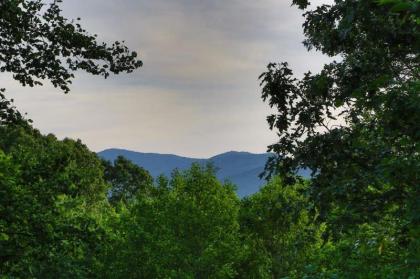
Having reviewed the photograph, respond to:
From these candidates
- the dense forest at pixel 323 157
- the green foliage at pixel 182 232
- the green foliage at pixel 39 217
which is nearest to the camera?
the dense forest at pixel 323 157

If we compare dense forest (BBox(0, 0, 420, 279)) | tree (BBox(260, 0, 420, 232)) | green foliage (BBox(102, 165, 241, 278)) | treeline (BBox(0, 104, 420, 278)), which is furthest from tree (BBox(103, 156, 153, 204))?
tree (BBox(260, 0, 420, 232))

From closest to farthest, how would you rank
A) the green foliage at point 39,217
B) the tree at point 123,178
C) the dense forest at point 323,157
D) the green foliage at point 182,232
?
the dense forest at point 323,157, the green foliage at point 39,217, the green foliage at point 182,232, the tree at point 123,178

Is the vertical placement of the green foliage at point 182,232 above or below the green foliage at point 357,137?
below

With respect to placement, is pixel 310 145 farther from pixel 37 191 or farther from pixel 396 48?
pixel 37 191

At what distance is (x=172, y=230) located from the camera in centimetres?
3647

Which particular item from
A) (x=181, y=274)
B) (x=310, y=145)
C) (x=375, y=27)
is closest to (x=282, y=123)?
(x=310, y=145)

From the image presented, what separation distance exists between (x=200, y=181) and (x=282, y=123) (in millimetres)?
27339

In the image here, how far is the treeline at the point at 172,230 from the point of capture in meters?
10.3

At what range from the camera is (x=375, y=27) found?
12094 mm

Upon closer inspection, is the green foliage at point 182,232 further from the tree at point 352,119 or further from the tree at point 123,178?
the tree at point 123,178

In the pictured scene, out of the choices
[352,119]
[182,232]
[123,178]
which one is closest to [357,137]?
[352,119]

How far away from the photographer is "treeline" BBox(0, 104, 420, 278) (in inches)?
404

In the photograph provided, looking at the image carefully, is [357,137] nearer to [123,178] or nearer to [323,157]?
[323,157]

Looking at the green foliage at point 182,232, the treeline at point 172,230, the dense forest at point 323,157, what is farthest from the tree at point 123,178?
the dense forest at point 323,157
